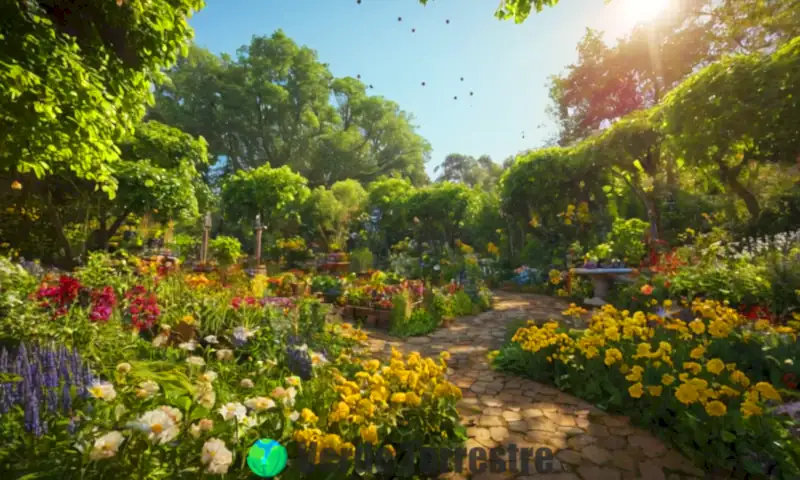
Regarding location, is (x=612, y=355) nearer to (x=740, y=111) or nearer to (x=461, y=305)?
(x=461, y=305)

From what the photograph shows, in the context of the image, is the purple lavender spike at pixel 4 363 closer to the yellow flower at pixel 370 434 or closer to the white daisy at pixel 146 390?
the white daisy at pixel 146 390

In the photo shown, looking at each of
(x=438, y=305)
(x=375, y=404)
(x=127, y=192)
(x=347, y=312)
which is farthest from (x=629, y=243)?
(x=127, y=192)

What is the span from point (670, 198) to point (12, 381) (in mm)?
14203

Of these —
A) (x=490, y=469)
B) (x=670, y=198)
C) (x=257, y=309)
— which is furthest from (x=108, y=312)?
(x=670, y=198)

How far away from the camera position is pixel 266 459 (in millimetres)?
1572

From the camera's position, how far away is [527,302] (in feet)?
26.4

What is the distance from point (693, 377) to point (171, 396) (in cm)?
317

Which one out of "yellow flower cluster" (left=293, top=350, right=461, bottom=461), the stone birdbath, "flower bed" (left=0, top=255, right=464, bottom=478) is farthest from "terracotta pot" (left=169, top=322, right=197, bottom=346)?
the stone birdbath

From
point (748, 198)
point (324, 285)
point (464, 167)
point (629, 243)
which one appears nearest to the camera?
point (324, 285)

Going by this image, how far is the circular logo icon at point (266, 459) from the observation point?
1543mm

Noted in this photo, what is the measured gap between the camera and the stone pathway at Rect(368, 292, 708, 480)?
2.19 metres

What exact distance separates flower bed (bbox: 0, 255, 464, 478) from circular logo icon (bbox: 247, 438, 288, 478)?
0.07 metres

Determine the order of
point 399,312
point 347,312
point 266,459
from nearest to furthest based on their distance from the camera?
point 266,459
point 399,312
point 347,312

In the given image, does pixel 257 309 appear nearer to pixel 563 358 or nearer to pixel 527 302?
pixel 563 358
